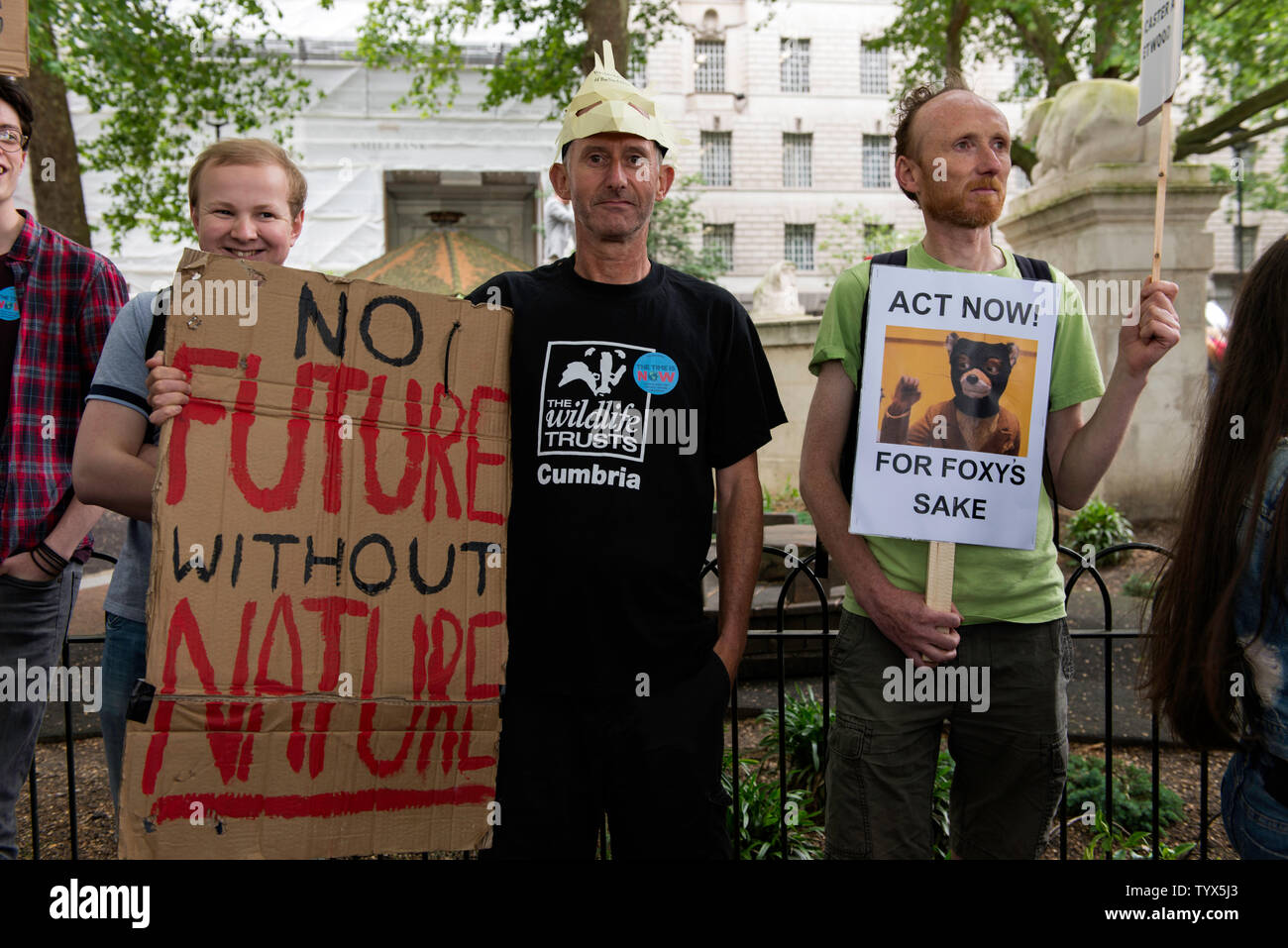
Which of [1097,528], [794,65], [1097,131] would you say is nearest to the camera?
[1097,528]

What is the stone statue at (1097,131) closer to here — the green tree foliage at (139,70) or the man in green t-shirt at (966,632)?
the man in green t-shirt at (966,632)

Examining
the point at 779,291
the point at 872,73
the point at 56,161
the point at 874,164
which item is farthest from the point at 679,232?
the point at 56,161

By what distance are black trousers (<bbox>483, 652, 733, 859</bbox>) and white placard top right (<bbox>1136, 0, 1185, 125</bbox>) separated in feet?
5.89

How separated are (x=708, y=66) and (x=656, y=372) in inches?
1532

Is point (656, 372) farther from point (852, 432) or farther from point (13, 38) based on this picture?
point (13, 38)

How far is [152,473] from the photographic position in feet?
7.45

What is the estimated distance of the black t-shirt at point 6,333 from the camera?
2729 millimetres

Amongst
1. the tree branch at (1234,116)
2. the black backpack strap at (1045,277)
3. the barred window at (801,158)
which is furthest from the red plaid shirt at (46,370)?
the barred window at (801,158)

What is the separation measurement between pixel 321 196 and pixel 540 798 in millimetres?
24877

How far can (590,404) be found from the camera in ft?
7.84

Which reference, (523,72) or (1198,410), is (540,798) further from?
(523,72)

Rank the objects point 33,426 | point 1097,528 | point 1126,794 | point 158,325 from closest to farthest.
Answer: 1. point 158,325
2. point 33,426
3. point 1126,794
4. point 1097,528

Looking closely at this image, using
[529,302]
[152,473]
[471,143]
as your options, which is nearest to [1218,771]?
[529,302]

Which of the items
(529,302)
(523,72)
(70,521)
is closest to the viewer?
(529,302)
